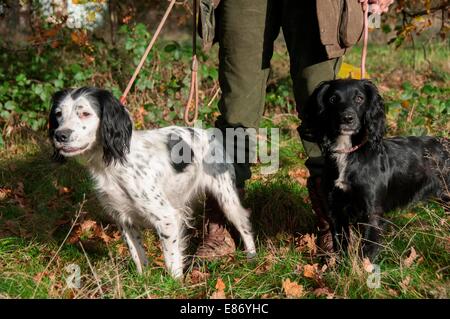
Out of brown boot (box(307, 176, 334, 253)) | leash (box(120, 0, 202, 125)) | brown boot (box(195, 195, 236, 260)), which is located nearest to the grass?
brown boot (box(307, 176, 334, 253))

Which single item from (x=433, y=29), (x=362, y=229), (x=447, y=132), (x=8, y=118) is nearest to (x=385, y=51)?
(x=433, y=29)

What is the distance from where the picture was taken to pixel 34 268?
384 cm

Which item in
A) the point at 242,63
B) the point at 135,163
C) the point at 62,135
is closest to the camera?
the point at 62,135

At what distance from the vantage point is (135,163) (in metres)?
3.82

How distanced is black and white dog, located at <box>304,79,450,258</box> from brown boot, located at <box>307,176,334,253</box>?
0.21 m

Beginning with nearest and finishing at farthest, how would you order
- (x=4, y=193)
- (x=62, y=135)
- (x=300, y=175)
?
(x=62, y=135) < (x=4, y=193) < (x=300, y=175)

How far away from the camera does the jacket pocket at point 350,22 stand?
145 inches

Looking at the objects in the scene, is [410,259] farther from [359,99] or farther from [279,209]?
[279,209]

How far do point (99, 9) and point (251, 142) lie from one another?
3911mm

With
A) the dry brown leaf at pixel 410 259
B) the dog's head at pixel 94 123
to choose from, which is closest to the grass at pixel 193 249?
the dry brown leaf at pixel 410 259

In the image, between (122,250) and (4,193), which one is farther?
(4,193)

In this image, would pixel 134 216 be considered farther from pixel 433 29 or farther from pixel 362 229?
pixel 433 29

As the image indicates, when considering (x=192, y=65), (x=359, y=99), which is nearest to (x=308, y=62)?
(x=359, y=99)

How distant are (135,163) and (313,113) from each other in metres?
1.22
